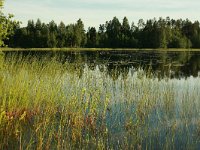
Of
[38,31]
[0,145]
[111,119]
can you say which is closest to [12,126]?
[0,145]

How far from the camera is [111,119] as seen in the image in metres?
9.96

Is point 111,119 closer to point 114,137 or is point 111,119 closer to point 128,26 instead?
point 114,137

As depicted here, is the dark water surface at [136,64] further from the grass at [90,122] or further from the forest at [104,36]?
the forest at [104,36]

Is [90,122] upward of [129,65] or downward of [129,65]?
downward

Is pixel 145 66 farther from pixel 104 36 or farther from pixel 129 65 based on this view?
pixel 104 36

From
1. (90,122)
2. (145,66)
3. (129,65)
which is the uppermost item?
(145,66)

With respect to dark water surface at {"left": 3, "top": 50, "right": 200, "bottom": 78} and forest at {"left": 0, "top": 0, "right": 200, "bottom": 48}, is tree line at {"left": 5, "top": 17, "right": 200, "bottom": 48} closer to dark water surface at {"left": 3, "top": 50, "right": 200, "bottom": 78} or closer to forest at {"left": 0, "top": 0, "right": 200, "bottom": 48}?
forest at {"left": 0, "top": 0, "right": 200, "bottom": 48}

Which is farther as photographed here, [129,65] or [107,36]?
[107,36]

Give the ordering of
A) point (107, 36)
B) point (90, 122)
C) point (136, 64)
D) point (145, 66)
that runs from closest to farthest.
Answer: point (90, 122), point (145, 66), point (136, 64), point (107, 36)

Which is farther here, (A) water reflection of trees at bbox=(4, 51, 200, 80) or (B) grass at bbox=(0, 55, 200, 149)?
(A) water reflection of trees at bbox=(4, 51, 200, 80)

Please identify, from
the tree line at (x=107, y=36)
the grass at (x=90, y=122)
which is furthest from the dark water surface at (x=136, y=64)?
the tree line at (x=107, y=36)

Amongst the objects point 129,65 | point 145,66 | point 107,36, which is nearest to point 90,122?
point 145,66

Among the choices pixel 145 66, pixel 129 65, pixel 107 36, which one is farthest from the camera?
pixel 107 36

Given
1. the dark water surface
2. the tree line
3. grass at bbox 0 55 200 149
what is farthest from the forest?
grass at bbox 0 55 200 149
